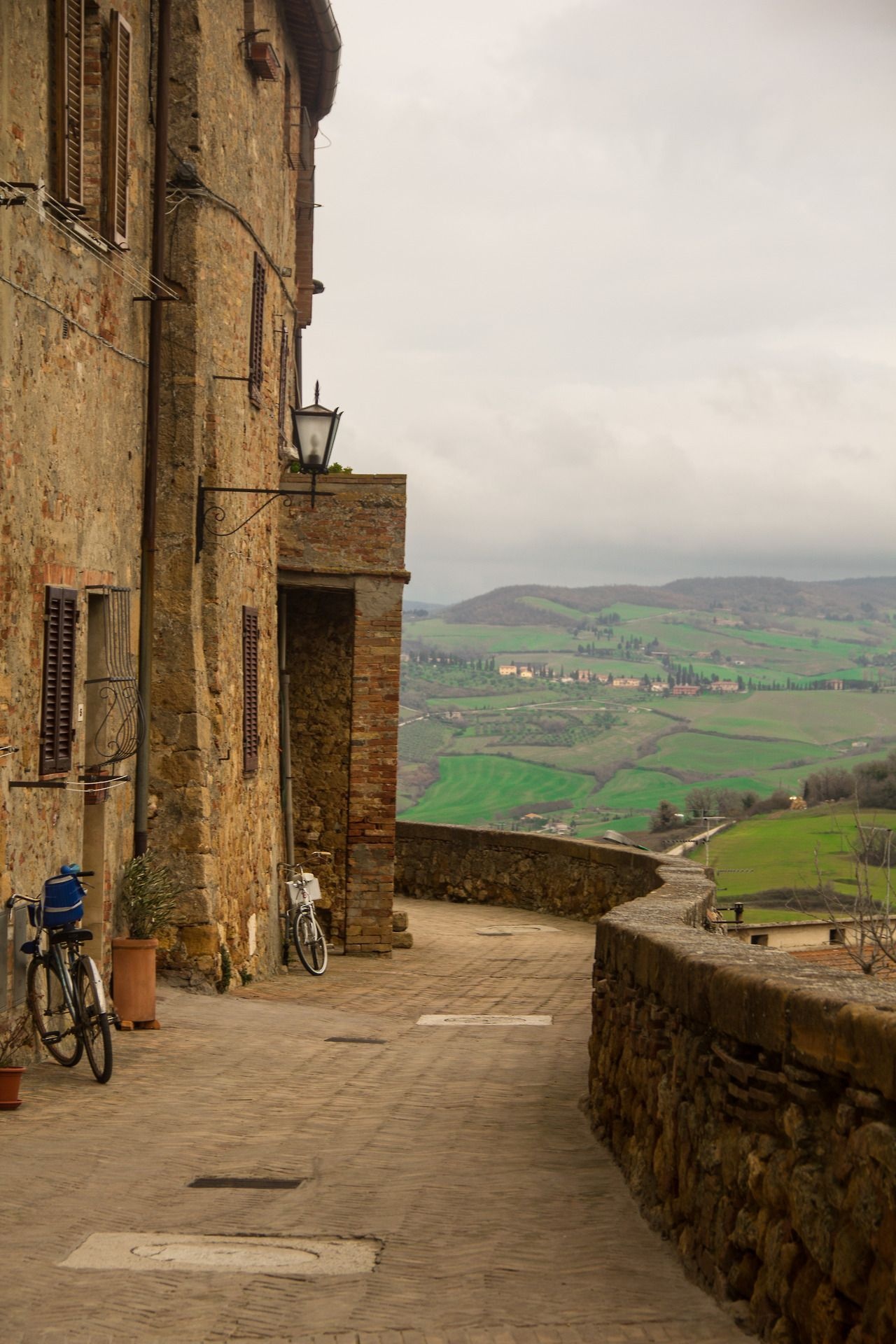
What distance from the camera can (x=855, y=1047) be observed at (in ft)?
13.7

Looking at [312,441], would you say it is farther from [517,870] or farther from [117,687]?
[517,870]

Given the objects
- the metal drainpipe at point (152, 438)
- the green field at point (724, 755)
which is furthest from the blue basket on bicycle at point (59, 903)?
the green field at point (724, 755)

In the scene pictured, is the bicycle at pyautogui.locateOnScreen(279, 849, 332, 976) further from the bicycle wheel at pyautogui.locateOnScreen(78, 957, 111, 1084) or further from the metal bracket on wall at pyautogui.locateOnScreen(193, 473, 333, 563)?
the bicycle wheel at pyautogui.locateOnScreen(78, 957, 111, 1084)

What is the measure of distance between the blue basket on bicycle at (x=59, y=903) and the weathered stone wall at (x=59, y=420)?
25 cm

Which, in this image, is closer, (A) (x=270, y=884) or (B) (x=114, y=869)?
(B) (x=114, y=869)

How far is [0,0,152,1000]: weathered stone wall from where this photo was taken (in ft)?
30.2

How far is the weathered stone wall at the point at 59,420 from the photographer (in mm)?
9195

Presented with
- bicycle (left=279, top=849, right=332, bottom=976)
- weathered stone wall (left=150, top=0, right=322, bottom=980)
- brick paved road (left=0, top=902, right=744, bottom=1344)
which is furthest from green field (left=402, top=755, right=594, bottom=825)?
brick paved road (left=0, top=902, right=744, bottom=1344)

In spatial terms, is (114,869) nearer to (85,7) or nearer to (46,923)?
(46,923)

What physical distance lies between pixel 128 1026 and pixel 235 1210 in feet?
15.3

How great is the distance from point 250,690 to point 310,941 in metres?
2.77

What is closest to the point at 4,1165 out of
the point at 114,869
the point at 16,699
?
the point at 16,699

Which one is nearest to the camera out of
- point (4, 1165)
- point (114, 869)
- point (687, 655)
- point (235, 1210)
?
point (235, 1210)

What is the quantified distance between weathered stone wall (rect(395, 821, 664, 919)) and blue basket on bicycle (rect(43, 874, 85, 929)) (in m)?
9.68
